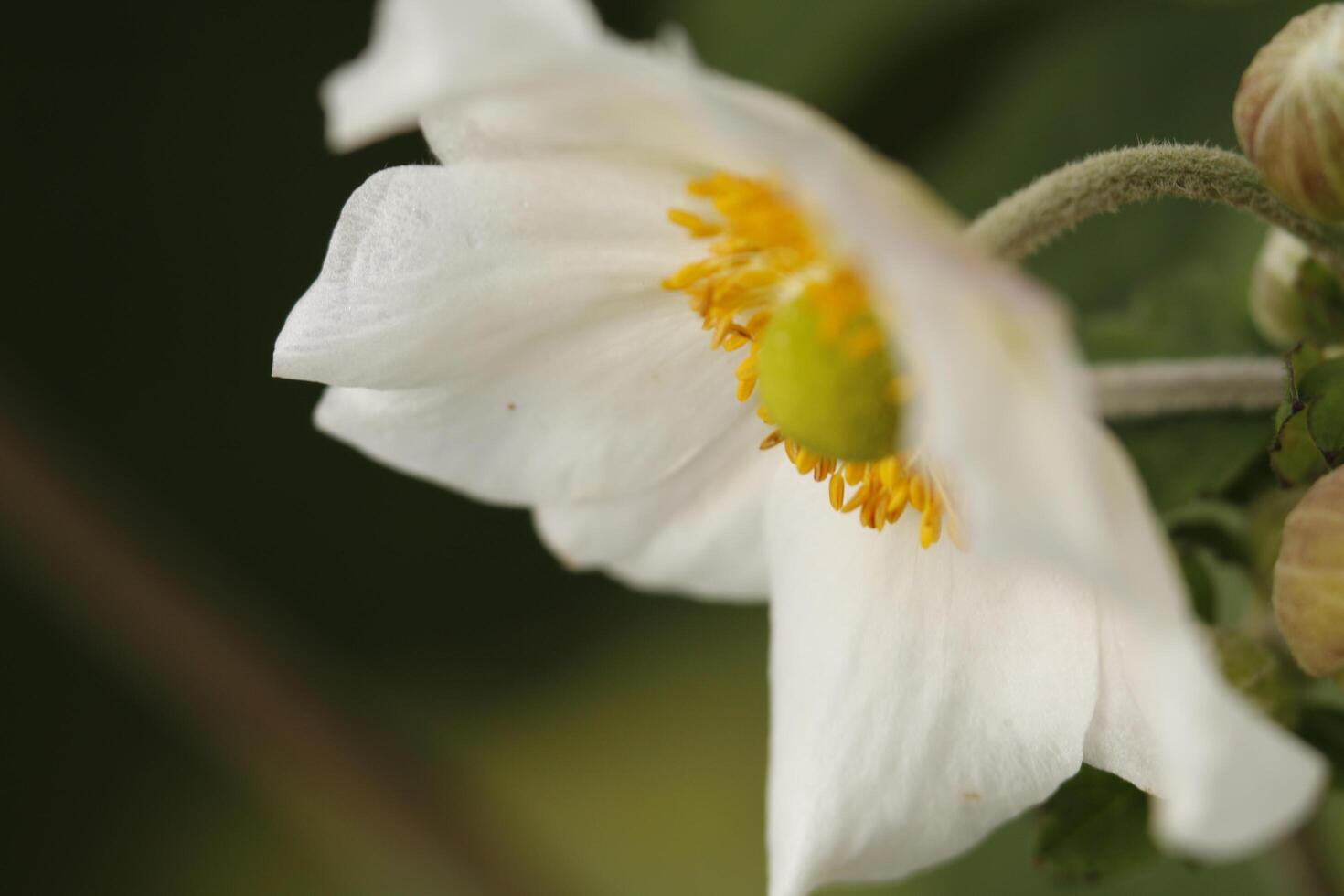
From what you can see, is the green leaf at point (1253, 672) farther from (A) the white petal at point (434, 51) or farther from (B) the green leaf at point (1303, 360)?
(A) the white petal at point (434, 51)

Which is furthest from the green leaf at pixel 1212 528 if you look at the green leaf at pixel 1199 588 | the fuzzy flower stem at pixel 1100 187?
the fuzzy flower stem at pixel 1100 187

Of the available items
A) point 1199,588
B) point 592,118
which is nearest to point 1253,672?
point 1199,588

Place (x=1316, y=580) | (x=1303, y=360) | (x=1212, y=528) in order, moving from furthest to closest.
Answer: (x=1212, y=528) → (x=1303, y=360) → (x=1316, y=580)

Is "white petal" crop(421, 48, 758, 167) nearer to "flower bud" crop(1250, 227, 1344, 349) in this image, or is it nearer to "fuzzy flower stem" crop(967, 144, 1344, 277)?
"fuzzy flower stem" crop(967, 144, 1344, 277)

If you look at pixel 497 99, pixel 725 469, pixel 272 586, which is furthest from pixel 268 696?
pixel 497 99

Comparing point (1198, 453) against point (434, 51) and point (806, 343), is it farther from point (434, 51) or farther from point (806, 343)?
point (434, 51)

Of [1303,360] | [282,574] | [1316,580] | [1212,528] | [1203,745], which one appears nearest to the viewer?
[1203,745]

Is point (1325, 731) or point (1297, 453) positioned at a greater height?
point (1297, 453)
